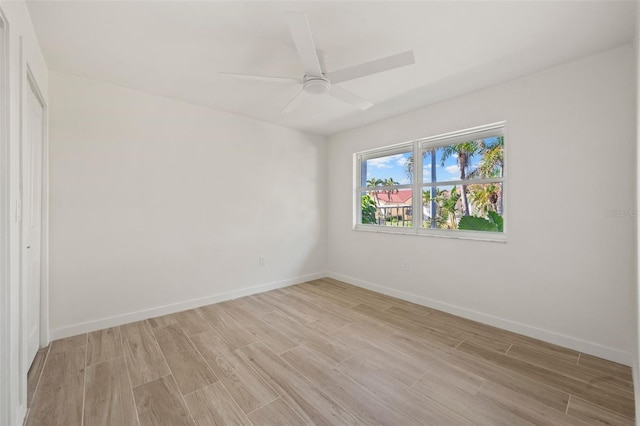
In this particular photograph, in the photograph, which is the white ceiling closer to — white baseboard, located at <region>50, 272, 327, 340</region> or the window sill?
the window sill

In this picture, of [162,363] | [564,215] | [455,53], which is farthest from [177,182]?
[564,215]

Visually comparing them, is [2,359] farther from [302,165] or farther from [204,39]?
[302,165]

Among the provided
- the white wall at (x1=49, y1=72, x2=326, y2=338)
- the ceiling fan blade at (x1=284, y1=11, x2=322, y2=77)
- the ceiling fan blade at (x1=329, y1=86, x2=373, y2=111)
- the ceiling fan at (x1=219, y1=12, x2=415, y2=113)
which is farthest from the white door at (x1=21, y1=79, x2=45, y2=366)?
the ceiling fan blade at (x1=329, y1=86, x2=373, y2=111)

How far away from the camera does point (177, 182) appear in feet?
9.84

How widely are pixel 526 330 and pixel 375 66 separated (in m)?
2.63

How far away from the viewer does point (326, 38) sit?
6.23ft

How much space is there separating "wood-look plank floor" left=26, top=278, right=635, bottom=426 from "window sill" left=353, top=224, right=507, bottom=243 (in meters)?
0.87

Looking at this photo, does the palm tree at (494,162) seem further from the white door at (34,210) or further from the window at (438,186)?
the white door at (34,210)

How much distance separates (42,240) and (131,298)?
897 mm

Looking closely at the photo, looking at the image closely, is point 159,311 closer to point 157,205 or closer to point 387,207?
point 157,205

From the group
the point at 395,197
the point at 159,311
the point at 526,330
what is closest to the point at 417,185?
the point at 395,197

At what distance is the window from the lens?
9.15 ft

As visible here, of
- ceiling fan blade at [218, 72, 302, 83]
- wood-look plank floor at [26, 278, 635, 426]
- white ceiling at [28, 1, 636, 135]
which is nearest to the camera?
wood-look plank floor at [26, 278, 635, 426]

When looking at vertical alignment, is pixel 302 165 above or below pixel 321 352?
above
